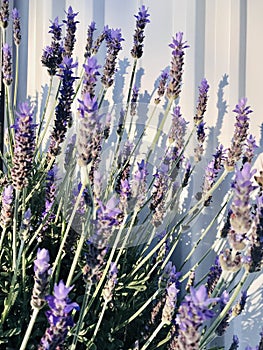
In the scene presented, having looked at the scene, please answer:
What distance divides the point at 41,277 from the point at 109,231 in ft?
0.35

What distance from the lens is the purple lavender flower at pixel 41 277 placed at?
0.58m

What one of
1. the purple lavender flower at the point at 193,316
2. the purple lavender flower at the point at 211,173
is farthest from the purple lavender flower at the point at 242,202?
the purple lavender flower at the point at 211,173

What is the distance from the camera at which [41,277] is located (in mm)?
592

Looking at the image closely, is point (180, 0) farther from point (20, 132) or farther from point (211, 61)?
point (20, 132)

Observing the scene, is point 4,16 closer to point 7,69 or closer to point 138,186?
point 7,69

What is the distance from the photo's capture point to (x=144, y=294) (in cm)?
109

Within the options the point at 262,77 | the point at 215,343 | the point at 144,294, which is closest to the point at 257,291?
the point at 215,343

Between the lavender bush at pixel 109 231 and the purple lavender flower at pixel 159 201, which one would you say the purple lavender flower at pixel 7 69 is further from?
the purple lavender flower at pixel 159 201

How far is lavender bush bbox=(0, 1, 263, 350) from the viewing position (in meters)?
0.65

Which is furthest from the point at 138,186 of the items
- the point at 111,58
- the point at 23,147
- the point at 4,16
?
the point at 4,16

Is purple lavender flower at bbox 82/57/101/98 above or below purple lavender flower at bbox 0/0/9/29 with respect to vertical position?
below

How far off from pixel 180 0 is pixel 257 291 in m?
0.75

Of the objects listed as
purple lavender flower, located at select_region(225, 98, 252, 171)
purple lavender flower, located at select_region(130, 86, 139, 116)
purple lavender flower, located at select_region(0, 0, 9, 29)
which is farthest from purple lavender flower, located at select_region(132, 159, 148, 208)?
purple lavender flower, located at select_region(0, 0, 9, 29)

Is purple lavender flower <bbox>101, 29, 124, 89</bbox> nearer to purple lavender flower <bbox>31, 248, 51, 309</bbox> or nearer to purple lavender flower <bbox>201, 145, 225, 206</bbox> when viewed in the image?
purple lavender flower <bbox>201, 145, 225, 206</bbox>
